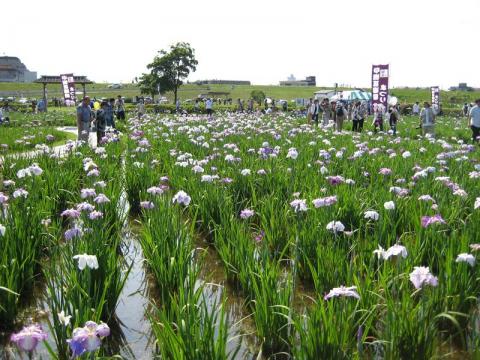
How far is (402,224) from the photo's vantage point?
15.6 ft

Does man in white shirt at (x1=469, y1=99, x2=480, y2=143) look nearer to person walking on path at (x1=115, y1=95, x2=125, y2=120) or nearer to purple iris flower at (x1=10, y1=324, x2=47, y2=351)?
purple iris flower at (x1=10, y1=324, x2=47, y2=351)

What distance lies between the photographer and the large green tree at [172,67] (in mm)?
48094

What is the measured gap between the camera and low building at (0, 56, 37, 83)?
11069cm

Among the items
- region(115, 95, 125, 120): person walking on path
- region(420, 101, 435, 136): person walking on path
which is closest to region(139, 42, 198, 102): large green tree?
region(115, 95, 125, 120): person walking on path

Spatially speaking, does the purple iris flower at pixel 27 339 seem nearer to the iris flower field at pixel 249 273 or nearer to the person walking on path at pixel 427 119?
the iris flower field at pixel 249 273

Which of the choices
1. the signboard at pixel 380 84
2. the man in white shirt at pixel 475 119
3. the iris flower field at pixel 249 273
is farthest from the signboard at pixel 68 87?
the iris flower field at pixel 249 273

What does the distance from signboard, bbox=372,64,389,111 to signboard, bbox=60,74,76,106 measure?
20098 mm

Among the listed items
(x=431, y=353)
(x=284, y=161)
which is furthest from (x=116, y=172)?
(x=431, y=353)

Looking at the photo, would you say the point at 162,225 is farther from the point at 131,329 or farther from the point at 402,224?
the point at 402,224

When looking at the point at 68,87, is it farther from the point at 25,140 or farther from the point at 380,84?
the point at 380,84

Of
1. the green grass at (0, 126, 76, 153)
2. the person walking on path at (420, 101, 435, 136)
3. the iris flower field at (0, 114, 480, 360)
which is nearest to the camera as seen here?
the iris flower field at (0, 114, 480, 360)

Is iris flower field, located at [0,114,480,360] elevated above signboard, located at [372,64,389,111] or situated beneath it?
situated beneath

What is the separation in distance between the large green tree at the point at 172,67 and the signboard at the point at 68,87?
16.0 m

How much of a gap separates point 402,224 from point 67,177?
163 inches
